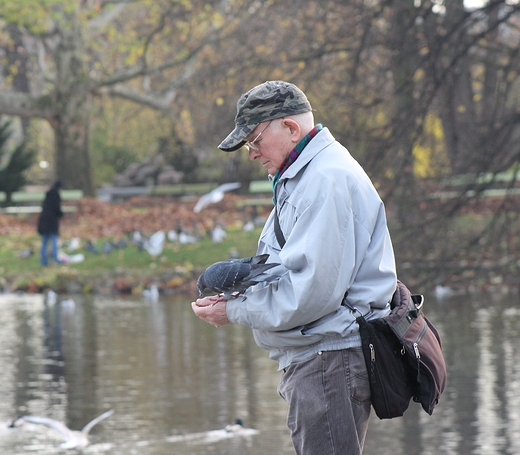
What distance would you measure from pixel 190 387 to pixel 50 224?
10856 mm

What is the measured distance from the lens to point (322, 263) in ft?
10.3

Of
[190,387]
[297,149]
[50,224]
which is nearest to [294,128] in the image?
[297,149]

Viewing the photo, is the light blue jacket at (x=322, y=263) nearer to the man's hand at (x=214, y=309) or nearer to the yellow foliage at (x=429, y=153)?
the man's hand at (x=214, y=309)

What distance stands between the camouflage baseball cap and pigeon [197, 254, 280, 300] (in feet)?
1.24

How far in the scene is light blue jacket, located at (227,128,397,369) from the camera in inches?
125

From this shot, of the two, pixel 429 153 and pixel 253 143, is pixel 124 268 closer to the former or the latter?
pixel 429 153

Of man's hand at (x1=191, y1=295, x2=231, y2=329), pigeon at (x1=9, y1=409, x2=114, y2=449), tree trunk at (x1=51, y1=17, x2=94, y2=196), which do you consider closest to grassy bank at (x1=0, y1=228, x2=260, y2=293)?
tree trunk at (x1=51, y1=17, x2=94, y2=196)

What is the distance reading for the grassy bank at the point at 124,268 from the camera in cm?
1709

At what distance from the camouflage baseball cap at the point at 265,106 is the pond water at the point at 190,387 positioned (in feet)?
11.0

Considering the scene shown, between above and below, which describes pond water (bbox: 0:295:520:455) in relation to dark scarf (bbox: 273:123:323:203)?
below

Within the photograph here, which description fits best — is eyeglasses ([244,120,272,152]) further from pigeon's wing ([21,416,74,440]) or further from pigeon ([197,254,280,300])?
pigeon's wing ([21,416,74,440])

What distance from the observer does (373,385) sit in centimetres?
331

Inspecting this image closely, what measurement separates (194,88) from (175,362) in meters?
17.5

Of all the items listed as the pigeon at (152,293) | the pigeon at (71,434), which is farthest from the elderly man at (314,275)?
the pigeon at (152,293)
